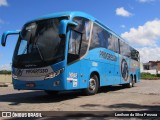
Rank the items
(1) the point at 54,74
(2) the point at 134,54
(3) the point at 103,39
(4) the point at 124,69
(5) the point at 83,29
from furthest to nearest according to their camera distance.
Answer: (2) the point at 134,54 < (4) the point at 124,69 < (3) the point at 103,39 < (5) the point at 83,29 < (1) the point at 54,74

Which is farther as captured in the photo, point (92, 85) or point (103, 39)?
point (103, 39)

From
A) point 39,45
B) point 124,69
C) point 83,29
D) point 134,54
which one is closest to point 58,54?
point 39,45

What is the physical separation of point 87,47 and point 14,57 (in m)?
3.13

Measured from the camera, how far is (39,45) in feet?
41.8

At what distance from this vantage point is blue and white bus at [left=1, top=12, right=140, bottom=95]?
40.1 ft

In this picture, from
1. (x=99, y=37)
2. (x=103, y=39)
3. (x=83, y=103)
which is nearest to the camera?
(x=83, y=103)

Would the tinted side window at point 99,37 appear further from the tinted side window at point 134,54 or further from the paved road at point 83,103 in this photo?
the tinted side window at point 134,54

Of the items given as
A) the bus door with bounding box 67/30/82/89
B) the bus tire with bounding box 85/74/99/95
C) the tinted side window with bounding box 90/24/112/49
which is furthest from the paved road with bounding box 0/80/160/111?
the tinted side window with bounding box 90/24/112/49

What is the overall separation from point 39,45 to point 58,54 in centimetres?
100

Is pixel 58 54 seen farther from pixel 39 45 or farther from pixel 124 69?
pixel 124 69

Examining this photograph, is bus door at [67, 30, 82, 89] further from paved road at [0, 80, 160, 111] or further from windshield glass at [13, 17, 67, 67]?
paved road at [0, 80, 160, 111]

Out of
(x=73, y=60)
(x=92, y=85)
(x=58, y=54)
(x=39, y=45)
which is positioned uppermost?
(x=39, y=45)

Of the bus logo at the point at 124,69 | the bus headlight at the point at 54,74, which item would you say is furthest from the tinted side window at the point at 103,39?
the bus headlight at the point at 54,74

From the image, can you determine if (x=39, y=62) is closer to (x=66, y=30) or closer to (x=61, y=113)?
(x=66, y=30)
